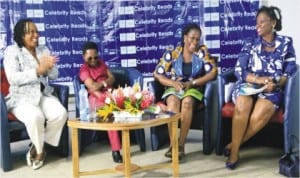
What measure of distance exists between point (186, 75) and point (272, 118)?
926 millimetres

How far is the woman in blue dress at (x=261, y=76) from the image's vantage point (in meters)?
3.57

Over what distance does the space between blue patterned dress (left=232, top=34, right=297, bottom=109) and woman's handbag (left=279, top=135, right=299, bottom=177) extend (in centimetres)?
41

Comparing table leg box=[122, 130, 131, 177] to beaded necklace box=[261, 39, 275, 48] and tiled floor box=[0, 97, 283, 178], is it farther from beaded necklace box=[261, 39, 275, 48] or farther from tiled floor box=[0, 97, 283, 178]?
beaded necklace box=[261, 39, 275, 48]

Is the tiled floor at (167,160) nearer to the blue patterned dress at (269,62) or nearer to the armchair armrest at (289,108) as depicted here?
the armchair armrest at (289,108)

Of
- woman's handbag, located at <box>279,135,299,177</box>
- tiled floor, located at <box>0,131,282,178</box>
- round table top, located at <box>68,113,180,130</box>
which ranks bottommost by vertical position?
tiled floor, located at <box>0,131,282,178</box>

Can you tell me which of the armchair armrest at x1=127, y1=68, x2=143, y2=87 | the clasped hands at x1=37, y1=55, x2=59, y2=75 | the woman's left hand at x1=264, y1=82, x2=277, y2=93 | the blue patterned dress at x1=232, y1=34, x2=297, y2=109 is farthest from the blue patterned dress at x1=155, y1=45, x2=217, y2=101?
the clasped hands at x1=37, y1=55, x2=59, y2=75

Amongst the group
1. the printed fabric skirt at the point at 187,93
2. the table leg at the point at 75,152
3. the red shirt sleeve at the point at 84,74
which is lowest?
the table leg at the point at 75,152

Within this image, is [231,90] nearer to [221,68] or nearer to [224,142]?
[224,142]

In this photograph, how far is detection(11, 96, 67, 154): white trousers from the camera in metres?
3.69

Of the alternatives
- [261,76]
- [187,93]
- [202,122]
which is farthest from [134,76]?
[261,76]

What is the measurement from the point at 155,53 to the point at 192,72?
4.20ft

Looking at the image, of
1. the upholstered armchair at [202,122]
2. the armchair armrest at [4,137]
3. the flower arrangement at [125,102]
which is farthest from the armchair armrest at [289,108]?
the armchair armrest at [4,137]

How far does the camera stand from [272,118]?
3.62 meters

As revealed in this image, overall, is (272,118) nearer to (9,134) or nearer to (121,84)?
(121,84)
